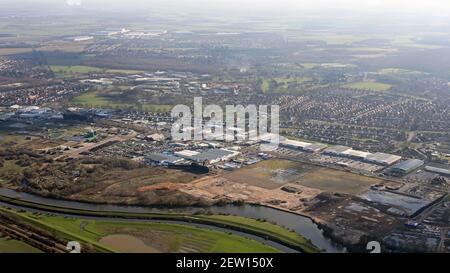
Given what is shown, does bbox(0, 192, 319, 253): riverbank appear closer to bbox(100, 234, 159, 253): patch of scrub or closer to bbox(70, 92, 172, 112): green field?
bbox(100, 234, 159, 253): patch of scrub

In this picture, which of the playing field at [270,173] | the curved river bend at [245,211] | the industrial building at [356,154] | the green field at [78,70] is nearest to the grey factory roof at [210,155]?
the playing field at [270,173]

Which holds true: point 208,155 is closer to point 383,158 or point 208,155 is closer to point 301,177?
point 301,177

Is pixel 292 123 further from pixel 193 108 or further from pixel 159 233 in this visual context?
pixel 159 233

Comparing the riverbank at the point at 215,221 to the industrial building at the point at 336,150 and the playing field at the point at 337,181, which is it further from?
Result: the industrial building at the point at 336,150

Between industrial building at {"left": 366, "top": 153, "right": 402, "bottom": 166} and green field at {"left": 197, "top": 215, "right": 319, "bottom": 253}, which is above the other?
industrial building at {"left": 366, "top": 153, "right": 402, "bottom": 166}

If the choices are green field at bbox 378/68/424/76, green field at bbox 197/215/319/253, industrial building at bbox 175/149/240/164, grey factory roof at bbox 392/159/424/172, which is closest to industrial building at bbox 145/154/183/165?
industrial building at bbox 175/149/240/164
